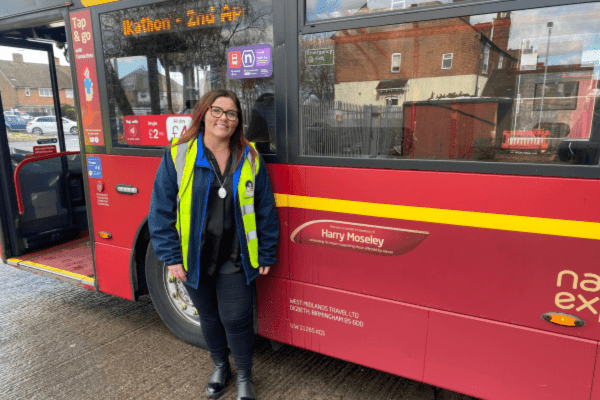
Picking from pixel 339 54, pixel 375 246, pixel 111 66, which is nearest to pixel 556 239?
pixel 375 246

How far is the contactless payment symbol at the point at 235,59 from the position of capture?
2490mm

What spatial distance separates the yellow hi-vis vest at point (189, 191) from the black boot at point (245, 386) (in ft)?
2.50

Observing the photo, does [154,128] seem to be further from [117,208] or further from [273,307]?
[273,307]

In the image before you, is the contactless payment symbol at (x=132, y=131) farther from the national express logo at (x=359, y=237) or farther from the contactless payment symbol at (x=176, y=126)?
the national express logo at (x=359, y=237)

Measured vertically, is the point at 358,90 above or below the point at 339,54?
below

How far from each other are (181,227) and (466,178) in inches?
59.7

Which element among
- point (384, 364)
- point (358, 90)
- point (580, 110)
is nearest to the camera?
point (580, 110)

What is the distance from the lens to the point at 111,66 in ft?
10.0

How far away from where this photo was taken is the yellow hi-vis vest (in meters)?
2.25

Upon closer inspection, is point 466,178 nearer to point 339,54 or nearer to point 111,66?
point 339,54

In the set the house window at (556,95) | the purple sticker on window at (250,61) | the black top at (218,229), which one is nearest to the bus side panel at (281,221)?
the black top at (218,229)

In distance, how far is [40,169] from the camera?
15.3 ft

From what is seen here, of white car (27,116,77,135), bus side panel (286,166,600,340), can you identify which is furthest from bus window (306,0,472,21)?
white car (27,116,77,135)

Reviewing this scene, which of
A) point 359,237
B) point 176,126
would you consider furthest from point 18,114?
point 359,237
